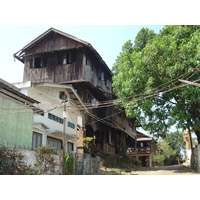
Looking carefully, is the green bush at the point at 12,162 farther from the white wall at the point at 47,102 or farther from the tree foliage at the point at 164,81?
the tree foliage at the point at 164,81

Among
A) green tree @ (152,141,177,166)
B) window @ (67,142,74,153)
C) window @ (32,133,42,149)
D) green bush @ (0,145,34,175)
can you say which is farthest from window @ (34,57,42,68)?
green tree @ (152,141,177,166)

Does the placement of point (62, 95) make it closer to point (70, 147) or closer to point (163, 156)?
point (70, 147)

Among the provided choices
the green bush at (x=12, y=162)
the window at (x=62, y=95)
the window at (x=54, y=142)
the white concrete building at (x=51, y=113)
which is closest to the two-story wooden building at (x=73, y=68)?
the white concrete building at (x=51, y=113)

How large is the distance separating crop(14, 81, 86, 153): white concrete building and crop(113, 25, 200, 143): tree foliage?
436cm

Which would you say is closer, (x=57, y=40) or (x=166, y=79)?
(x=166, y=79)

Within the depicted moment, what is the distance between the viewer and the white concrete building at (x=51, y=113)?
15836mm

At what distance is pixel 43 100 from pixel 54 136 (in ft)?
9.57

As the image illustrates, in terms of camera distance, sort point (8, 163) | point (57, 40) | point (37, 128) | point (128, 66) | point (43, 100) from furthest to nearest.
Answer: point (57, 40) → point (128, 66) → point (43, 100) → point (37, 128) → point (8, 163)

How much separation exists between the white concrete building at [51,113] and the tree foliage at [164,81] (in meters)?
4.36

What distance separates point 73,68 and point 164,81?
28.4 ft

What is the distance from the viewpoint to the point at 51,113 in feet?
58.1

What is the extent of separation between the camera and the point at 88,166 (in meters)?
16.0

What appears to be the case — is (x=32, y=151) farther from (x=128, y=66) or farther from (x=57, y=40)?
(x=57, y=40)

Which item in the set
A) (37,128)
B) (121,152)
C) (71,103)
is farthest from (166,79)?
(121,152)
